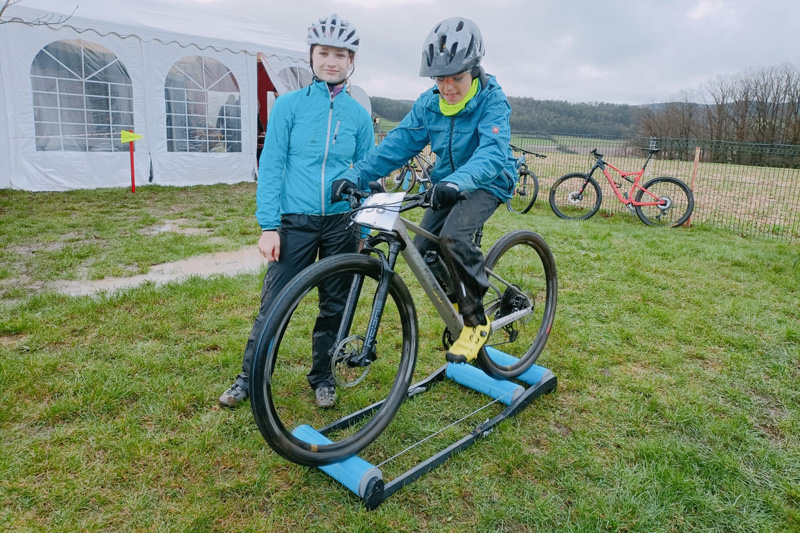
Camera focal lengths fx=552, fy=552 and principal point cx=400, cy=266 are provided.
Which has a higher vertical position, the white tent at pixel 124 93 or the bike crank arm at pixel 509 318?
the white tent at pixel 124 93

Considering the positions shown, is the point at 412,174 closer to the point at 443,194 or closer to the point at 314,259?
the point at 314,259

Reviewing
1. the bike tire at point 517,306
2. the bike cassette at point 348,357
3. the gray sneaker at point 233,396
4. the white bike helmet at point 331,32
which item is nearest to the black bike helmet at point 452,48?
the white bike helmet at point 331,32

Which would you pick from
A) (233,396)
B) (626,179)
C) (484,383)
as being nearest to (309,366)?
(233,396)

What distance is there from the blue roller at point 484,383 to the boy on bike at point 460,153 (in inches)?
18.4

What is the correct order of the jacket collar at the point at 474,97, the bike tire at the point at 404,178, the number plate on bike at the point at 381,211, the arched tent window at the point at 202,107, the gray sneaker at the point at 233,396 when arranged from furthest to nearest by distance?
the bike tire at the point at 404,178 < the arched tent window at the point at 202,107 < the gray sneaker at the point at 233,396 < the jacket collar at the point at 474,97 < the number plate on bike at the point at 381,211

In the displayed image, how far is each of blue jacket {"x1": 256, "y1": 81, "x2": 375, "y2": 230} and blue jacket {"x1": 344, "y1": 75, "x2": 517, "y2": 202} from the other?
158 mm

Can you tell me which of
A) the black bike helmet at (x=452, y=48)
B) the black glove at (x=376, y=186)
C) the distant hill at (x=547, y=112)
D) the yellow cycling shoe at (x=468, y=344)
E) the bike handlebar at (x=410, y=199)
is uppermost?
the distant hill at (x=547, y=112)

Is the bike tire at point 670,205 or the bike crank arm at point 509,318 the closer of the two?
the bike crank arm at point 509,318

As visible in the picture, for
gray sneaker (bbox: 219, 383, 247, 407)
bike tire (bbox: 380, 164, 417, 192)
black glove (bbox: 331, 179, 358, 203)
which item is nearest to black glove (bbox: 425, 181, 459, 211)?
black glove (bbox: 331, 179, 358, 203)

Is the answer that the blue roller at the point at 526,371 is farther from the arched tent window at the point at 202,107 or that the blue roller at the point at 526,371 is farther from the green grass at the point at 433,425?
the arched tent window at the point at 202,107

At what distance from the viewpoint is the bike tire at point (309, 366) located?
2158 mm

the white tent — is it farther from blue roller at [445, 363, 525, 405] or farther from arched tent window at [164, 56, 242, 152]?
blue roller at [445, 363, 525, 405]

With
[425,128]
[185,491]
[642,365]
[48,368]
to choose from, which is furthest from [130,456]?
[642,365]

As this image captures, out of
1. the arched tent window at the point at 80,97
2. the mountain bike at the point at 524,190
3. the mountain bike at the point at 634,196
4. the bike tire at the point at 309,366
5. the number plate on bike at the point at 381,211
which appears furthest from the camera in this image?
the mountain bike at the point at 524,190
